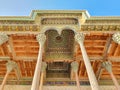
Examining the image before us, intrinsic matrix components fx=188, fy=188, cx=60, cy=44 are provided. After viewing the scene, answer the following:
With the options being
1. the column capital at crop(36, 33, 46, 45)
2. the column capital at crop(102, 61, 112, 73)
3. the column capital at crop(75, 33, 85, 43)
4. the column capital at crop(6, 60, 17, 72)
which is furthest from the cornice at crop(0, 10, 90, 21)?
the column capital at crop(102, 61, 112, 73)

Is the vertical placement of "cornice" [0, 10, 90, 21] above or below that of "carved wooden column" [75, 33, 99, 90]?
above

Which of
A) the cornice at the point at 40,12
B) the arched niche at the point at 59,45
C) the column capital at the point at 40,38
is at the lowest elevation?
the column capital at the point at 40,38

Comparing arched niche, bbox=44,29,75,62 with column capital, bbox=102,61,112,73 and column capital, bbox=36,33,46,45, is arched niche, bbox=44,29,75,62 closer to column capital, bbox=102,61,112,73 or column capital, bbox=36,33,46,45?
column capital, bbox=36,33,46,45

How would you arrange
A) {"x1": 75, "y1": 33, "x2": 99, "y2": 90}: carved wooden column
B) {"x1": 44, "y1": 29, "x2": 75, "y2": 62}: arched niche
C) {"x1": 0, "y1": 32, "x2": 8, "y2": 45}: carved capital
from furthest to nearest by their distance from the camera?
{"x1": 44, "y1": 29, "x2": 75, "y2": 62}: arched niche < {"x1": 0, "y1": 32, "x2": 8, "y2": 45}: carved capital < {"x1": 75, "y1": 33, "x2": 99, "y2": 90}: carved wooden column

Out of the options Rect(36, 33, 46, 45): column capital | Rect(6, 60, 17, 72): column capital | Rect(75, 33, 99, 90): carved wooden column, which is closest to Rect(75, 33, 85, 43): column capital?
Rect(75, 33, 99, 90): carved wooden column

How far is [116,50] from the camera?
1012 centimetres

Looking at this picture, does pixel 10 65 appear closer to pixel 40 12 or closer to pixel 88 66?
pixel 40 12

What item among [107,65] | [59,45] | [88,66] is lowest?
[88,66]

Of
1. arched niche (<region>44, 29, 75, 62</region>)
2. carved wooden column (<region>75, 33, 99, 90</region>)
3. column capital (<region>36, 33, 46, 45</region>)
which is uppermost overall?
arched niche (<region>44, 29, 75, 62</region>)

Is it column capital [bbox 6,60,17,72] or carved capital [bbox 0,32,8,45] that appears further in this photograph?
column capital [bbox 6,60,17,72]

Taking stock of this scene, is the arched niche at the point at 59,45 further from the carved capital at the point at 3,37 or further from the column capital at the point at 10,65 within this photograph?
the carved capital at the point at 3,37

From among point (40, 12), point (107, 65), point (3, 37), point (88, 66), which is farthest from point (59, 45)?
point (88, 66)

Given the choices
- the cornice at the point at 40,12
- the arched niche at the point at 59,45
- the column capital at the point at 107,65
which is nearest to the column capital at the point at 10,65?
the arched niche at the point at 59,45

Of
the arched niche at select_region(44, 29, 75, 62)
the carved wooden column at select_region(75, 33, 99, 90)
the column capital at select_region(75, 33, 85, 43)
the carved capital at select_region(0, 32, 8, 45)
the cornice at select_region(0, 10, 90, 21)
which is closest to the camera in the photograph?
the carved wooden column at select_region(75, 33, 99, 90)
